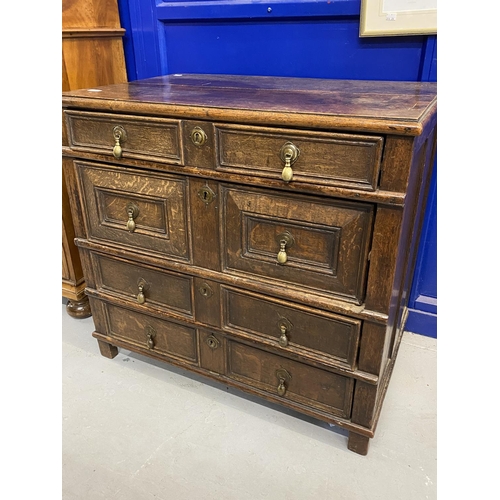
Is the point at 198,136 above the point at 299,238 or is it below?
above

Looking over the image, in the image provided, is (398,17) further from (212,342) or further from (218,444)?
(218,444)

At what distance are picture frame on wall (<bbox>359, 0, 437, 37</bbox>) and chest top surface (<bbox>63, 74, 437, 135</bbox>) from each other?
0.53 feet

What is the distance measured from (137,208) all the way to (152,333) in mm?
469

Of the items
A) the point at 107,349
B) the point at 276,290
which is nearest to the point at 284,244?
the point at 276,290

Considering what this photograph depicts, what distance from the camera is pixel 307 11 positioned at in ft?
4.90

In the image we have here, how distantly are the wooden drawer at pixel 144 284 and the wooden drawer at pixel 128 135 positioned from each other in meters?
0.38

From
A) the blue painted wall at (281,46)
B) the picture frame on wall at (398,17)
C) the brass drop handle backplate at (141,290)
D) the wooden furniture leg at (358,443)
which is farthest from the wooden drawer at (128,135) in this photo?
the wooden furniture leg at (358,443)

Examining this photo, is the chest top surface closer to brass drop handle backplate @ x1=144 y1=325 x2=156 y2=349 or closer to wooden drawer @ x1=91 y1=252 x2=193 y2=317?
wooden drawer @ x1=91 y1=252 x2=193 y2=317

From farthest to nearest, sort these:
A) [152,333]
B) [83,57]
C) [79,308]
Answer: [79,308] → [83,57] → [152,333]

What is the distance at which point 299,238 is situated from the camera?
1144 millimetres

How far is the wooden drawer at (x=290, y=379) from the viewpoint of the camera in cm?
129

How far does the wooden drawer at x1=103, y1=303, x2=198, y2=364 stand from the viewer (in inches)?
59.2

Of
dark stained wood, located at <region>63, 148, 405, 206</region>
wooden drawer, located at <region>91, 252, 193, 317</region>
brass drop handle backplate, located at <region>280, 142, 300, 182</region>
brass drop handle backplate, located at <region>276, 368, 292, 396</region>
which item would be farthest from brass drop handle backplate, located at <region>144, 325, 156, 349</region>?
brass drop handle backplate, located at <region>280, 142, 300, 182</region>

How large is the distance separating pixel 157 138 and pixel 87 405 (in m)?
0.95
